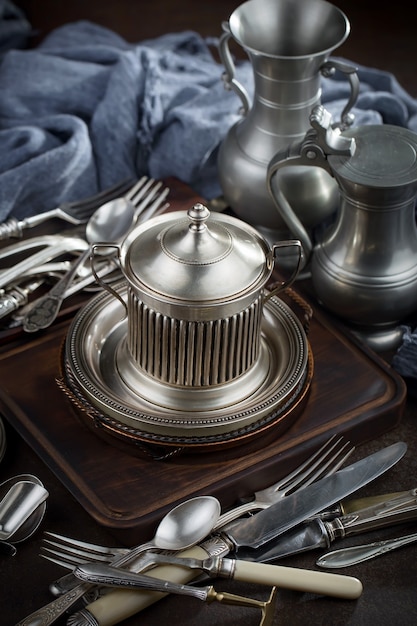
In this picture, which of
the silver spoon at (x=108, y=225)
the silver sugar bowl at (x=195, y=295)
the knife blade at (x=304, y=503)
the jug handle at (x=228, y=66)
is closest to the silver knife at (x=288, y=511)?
the knife blade at (x=304, y=503)

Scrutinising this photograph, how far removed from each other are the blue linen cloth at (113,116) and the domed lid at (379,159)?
0.27 metres

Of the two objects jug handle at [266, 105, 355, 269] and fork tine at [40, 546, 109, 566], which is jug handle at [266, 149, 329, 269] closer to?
jug handle at [266, 105, 355, 269]

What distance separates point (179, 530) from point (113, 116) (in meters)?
0.68

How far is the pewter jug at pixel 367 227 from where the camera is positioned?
0.92 metres

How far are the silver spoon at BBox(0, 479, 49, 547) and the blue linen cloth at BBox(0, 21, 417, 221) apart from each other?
0.47 meters

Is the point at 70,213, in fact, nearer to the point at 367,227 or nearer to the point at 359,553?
the point at 367,227

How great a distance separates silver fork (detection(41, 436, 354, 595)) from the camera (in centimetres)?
78

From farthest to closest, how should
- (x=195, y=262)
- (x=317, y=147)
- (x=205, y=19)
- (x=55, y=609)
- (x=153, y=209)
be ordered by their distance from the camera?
1. (x=205, y=19)
2. (x=153, y=209)
3. (x=317, y=147)
4. (x=195, y=262)
5. (x=55, y=609)

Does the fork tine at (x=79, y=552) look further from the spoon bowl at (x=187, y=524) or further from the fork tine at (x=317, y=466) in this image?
the fork tine at (x=317, y=466)

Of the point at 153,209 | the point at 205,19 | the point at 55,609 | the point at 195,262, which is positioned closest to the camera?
the point at 55,609

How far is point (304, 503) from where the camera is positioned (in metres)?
0.81

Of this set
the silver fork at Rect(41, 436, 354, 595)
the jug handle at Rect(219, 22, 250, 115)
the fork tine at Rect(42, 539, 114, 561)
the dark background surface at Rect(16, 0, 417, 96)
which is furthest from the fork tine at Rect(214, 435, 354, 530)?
the dark background surface at Rect(16, 0, 417, 96)

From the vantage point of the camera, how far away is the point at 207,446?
0.83m

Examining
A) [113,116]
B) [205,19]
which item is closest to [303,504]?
[113,116]
